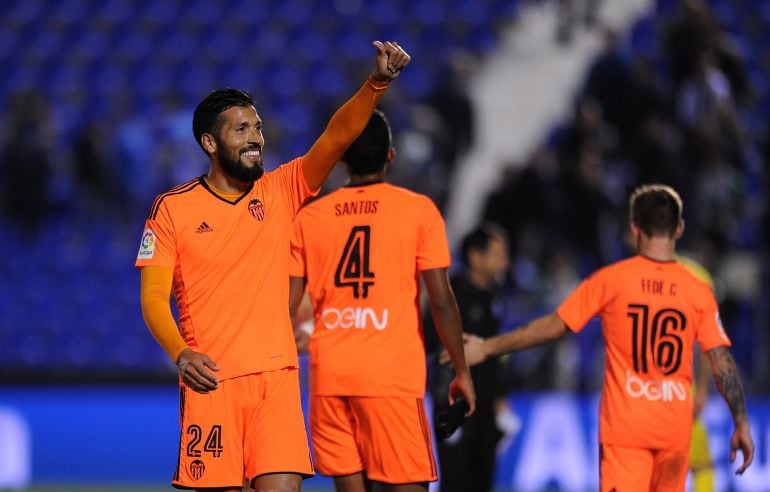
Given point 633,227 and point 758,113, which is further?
point 758,113

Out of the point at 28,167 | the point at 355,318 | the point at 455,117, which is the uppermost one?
the point at 455,117

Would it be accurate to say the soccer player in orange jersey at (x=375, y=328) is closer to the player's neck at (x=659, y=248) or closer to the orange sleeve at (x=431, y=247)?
the orange sleeve at (x=431, y=247)

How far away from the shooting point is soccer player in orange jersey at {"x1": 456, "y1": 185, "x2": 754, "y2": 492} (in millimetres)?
5695

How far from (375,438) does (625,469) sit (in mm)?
1096

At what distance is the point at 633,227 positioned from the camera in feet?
19.4

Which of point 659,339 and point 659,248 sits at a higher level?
point 659,248

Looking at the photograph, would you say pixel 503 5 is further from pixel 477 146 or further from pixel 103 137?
pixel 103 137

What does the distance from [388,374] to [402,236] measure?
62 cm

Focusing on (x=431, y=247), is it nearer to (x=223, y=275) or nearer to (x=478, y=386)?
(x=223, y=275)

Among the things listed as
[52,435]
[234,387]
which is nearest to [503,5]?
[52,435]

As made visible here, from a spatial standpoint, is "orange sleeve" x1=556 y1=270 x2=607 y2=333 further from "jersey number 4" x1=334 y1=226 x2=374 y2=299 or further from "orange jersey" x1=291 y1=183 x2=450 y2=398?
"jersey number 4" x1=334 y1=226 x2=374 y2=299

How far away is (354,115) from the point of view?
16.8 ft

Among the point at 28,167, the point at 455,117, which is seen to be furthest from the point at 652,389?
the point at 28,167

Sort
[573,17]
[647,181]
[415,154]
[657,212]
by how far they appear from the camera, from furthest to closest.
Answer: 1. [573,17]
2. [415,154]
3. [647,181]
4. [657,212]
